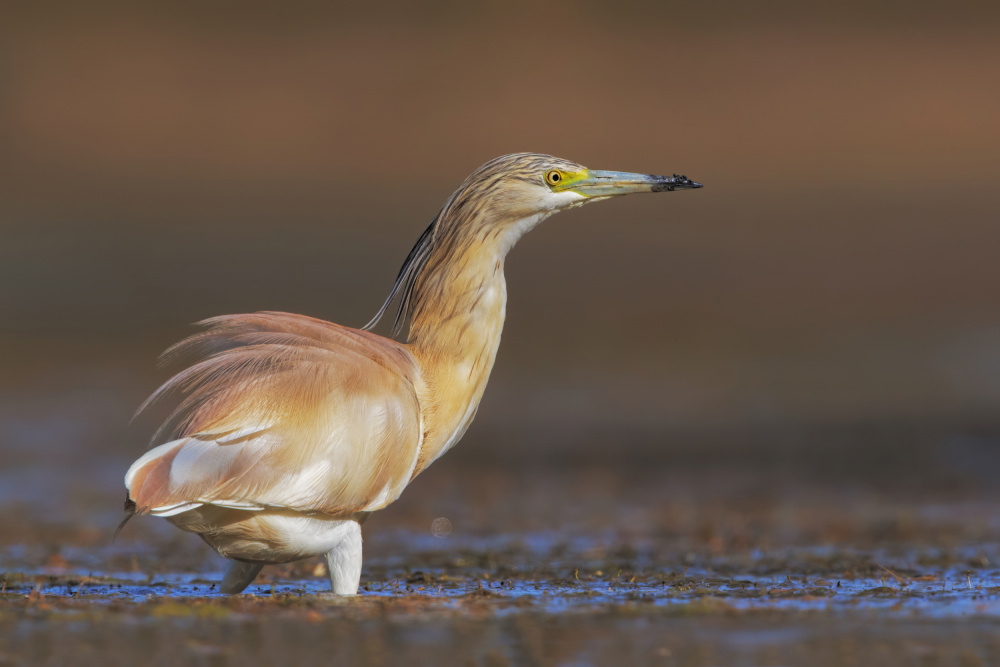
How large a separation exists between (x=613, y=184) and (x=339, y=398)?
184cm

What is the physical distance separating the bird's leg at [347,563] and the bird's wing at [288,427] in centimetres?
14

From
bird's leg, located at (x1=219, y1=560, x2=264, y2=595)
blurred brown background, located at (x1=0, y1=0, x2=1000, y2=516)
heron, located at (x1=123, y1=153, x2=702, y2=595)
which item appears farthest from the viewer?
blurred brown background, located at (x1=0, y1=0, x2=1000, y2=516)

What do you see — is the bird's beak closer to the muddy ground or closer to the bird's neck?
the bird's neck

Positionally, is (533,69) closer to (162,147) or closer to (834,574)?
(162,147)

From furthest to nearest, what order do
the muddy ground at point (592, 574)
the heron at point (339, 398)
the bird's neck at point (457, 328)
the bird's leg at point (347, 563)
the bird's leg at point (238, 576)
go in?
the bird's neck at point (457, 328) < the bird's leg at point (238, 576) < the bird's leg at point (347, 563) < the heron at point (339, 398) < the muddy ground at point (592, 574)

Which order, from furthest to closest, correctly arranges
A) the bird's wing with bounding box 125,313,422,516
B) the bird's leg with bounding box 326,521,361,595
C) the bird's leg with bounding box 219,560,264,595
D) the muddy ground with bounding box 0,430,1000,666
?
1. the bird's leg with bounding box 219,560,264,595
2. the bird's leg with bounding box 326,521,361,595
3. the bird's wing with bounding box 125,313,422,516
4. the muddy ground with bounding box 0,430,1000,666

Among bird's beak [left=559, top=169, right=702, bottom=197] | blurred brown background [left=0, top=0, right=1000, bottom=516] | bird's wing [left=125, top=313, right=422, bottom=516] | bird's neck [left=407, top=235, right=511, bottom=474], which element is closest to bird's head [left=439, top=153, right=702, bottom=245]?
bird's beak [left=559, top=169, right=702, bottom=197]

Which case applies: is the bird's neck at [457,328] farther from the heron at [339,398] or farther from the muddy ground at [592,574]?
the muddy ground at [592,574]

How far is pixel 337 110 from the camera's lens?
975 inches

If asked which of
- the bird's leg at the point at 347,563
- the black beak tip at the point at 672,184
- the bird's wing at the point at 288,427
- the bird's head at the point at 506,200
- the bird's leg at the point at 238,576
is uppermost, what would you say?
the black beak tip at the point at 672,184

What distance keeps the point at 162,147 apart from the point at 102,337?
7.38 meters

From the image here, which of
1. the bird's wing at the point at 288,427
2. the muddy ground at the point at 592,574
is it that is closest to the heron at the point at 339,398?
the bird's wing at the point at 288,427

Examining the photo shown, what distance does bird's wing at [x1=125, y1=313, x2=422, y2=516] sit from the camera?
6188 millimetres

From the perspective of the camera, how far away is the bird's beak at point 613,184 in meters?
7.35
